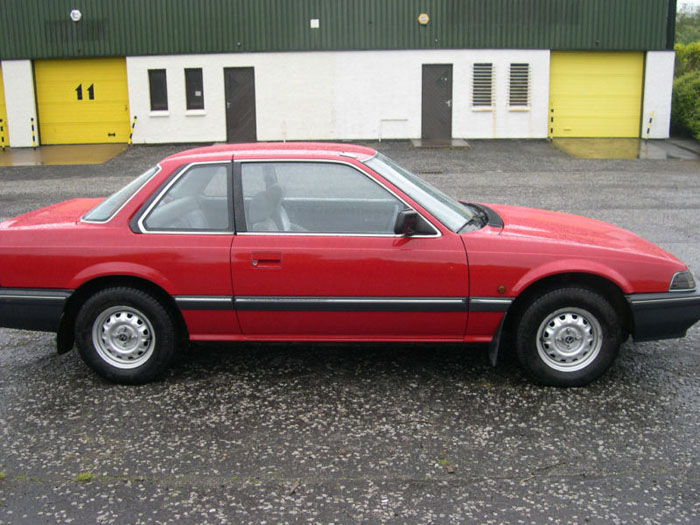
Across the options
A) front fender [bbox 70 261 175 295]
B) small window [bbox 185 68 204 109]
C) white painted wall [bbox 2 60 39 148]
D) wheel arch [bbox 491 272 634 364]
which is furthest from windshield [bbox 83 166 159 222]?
white painted wall [bbox 2 60 39 148]

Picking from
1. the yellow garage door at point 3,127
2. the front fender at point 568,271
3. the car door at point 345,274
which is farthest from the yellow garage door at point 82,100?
the front fender at point 568,271

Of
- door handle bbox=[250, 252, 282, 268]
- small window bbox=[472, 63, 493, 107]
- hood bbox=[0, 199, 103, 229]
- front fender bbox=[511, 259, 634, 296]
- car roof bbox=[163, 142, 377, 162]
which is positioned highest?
small window bbox=[472, 63, 493, 107]

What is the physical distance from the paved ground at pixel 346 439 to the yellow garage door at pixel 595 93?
19.9 m

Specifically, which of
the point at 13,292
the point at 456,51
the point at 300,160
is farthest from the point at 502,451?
the point at 456,51

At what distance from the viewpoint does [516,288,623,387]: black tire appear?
4.77 m

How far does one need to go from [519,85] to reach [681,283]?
20417mm

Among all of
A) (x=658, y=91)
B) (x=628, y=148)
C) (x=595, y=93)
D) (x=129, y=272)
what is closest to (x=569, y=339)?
(x=129, y=272)

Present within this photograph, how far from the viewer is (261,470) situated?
12.8ft

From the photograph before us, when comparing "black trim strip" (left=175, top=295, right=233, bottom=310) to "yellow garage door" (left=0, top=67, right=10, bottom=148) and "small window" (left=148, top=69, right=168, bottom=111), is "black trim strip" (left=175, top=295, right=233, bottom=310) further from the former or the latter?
"yellow garage door" (left=0, top=67, right=10, bottom=148)

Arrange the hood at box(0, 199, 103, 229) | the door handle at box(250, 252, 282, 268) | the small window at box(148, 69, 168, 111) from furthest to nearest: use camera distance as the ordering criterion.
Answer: the small window at box(148, 69, 168, 111) → the hood at box(0, 199, 103, 229) → the door handle at box(250, 252, 282, 268)

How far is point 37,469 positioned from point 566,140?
2249cm

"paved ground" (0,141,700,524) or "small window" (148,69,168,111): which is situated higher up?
"small window" (148,69,168,111)

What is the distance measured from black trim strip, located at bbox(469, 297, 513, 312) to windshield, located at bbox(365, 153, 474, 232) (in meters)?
0.47

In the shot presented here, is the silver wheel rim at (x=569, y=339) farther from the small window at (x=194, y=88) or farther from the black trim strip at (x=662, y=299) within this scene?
the small window at (x=194, y=88)
